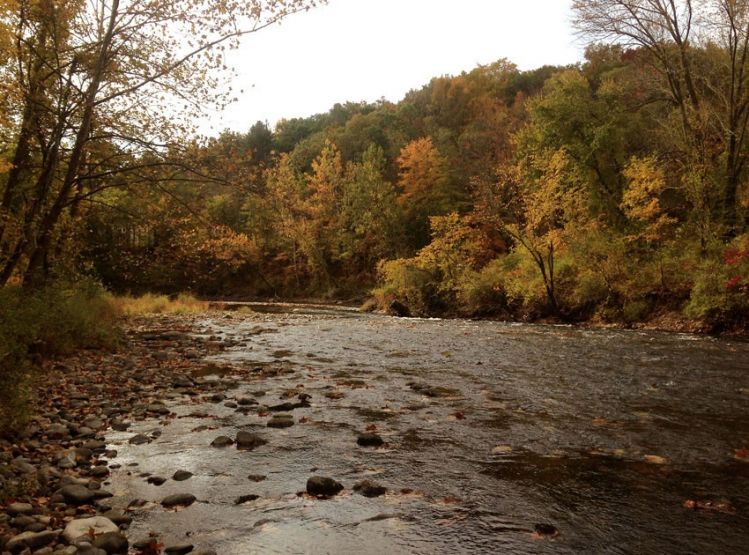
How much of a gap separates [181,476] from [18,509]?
5.22 feet

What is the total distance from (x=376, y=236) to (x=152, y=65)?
41406 mm

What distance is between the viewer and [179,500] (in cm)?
521

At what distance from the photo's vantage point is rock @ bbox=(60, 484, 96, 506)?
16.6 feet

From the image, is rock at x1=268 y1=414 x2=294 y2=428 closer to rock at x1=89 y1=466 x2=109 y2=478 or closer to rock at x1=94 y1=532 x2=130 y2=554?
rock at x1=89 y1=466 x2=109 y2=478

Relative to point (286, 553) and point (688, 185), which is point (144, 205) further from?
point (688, 185)

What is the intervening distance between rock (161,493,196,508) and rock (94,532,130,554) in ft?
2.68

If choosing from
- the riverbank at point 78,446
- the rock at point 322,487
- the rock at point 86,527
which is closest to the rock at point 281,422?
the riverbank at point 78,446

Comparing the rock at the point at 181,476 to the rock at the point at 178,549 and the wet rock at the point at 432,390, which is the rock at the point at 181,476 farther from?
the wet rock at the point at 432,390

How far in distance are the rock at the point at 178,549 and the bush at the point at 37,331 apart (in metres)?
3.41

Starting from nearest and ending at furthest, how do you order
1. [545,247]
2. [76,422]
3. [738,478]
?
[738,478], [76,422], [545,247]

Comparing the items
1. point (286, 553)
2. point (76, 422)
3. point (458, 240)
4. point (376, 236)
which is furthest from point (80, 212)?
point (376, 236)

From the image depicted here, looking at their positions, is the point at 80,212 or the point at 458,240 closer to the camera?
the point at 80,212

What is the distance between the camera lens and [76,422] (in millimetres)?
7762

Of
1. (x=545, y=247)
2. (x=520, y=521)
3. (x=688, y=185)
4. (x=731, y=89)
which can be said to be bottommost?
(x=520, y=521)
